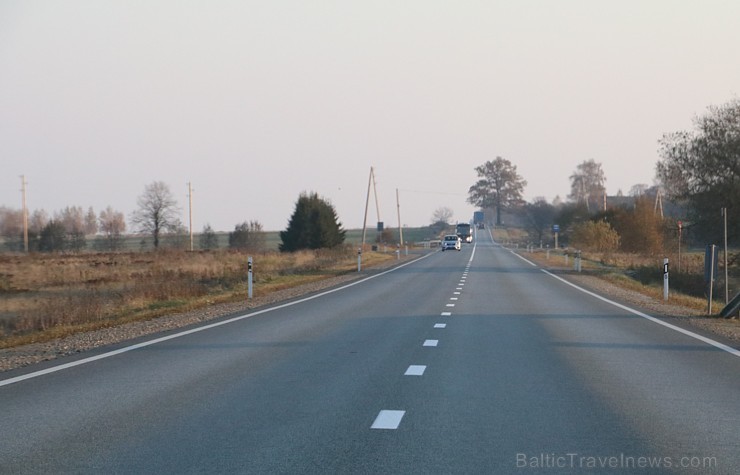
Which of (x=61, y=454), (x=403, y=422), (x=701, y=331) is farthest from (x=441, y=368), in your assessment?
(x=701, y=331)

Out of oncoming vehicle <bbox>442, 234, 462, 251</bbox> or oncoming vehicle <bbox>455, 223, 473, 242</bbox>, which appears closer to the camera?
oncoming vehicle <bbox>442, 234, 462, 251</bbox>

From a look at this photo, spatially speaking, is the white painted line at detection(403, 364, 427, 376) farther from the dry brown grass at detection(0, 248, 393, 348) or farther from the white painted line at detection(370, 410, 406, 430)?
the dry brown grass at detection(0, 248, 393, 348)

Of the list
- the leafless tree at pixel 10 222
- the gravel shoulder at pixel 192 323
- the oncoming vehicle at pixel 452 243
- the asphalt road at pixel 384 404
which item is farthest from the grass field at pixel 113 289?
the leafless tree at pixel 10 222

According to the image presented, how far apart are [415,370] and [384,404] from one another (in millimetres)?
2368

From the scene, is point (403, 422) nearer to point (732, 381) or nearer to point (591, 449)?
point (591, 449)

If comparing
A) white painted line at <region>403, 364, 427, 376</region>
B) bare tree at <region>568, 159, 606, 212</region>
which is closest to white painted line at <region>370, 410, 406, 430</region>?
white painted line at <region>403, 364, 427, 376</region>

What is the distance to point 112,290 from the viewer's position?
109 ft

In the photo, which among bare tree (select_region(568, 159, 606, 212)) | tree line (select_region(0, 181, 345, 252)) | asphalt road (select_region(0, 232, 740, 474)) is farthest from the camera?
bare tree (select_region(568, 159, 606, 212))

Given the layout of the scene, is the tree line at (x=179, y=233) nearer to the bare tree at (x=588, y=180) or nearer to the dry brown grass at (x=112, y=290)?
the dry brown grass at (x=112, y=290)

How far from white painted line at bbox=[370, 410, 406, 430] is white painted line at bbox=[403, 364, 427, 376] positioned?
2383 millimetres

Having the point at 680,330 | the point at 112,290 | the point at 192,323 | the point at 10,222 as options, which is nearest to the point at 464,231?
the point at 10,222

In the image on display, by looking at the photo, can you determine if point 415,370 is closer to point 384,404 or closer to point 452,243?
point 384,404

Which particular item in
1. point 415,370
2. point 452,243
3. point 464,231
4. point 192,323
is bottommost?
point 192,323

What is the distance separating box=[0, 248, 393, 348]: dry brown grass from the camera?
2062 cm
